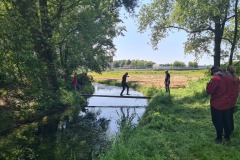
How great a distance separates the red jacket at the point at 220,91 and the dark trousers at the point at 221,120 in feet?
0.55

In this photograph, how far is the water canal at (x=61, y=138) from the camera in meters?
10.8

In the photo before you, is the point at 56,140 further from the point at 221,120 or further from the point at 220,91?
the point at 220,91

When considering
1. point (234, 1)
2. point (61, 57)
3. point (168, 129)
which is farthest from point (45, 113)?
point (234, 1)

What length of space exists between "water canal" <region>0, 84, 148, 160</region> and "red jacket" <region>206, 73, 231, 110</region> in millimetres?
4034

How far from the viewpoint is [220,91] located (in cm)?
853

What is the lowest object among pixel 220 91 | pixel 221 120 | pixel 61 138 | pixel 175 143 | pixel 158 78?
pixel 158 78

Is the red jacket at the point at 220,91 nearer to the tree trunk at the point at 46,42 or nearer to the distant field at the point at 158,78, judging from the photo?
the tree trunk at the point at 46,42

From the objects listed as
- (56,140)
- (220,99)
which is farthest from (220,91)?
(56,140)

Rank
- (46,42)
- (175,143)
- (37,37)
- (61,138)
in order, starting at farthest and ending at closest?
1. (46,42)
2. (37,37)
3. (61,138)
4. (175,143)

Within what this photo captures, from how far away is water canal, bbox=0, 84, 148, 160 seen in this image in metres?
10.8

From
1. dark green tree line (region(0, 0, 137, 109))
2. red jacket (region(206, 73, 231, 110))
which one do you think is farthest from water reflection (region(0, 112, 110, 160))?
red jacket (region(206, 73, 231, 110))

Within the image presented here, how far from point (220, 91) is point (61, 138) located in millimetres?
7834

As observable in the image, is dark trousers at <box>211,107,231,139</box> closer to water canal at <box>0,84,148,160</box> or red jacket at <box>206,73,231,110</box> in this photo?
red jacket at <box>206,73,231,110</box>

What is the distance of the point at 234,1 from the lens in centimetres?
2316
